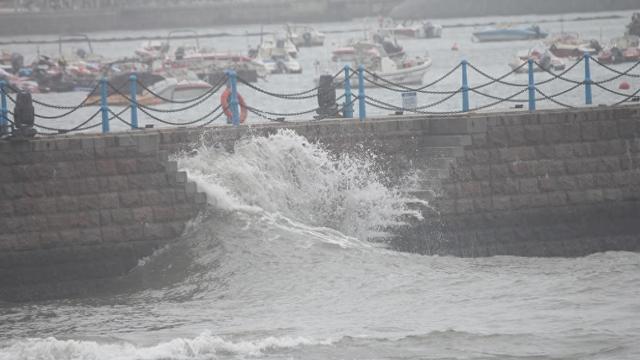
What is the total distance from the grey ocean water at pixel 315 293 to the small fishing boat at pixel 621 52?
40745 mm

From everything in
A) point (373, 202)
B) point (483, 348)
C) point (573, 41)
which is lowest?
point (483, 348)

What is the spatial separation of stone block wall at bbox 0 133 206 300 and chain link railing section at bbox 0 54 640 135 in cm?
76

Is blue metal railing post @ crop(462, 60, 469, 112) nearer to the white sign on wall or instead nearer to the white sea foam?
the white sign on wall

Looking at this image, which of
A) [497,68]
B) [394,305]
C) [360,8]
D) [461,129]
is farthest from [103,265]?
[360,8]

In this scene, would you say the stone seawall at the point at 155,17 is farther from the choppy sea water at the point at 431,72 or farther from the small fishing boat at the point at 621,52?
the small fishing boat at the point at 621,52

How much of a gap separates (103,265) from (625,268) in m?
8.09

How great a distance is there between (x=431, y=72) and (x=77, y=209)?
50188 mm

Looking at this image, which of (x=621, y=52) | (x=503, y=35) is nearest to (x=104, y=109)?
(x=621, y=52)

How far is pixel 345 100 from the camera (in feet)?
82.1

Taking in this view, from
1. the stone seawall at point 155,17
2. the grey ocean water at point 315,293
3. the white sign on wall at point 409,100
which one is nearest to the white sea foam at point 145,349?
the grey ocean water at point 315,293

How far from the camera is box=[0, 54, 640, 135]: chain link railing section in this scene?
23234mm

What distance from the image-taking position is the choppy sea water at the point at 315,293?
57.1 feet

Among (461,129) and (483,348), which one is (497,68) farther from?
(483,348)

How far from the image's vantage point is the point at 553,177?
24281 mm
